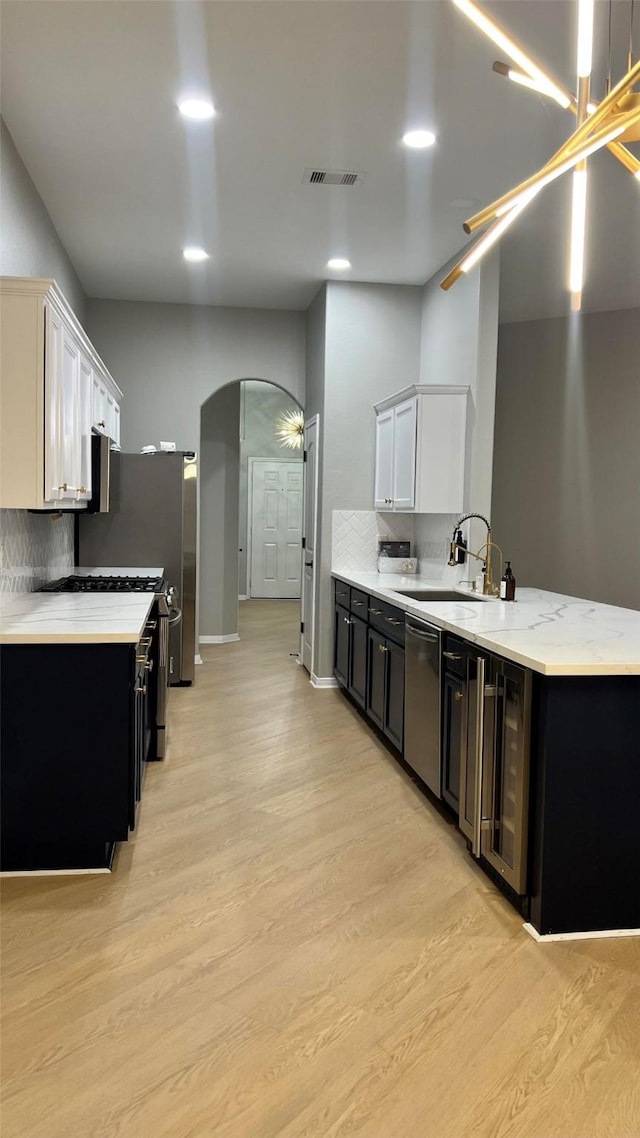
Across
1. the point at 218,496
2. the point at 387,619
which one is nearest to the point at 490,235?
the point at 387,619

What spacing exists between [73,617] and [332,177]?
8.50 feet

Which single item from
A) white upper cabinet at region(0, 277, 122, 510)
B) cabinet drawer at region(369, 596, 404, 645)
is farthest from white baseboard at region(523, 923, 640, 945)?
white upper cabinet at region(0, 277, 122, 510)

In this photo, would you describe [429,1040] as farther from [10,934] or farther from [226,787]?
[226,787]

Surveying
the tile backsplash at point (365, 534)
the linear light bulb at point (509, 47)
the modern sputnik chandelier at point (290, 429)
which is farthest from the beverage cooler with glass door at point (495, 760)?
the modern sputnik chandelier at point (290, 429)

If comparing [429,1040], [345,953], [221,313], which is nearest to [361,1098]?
[429,1040]

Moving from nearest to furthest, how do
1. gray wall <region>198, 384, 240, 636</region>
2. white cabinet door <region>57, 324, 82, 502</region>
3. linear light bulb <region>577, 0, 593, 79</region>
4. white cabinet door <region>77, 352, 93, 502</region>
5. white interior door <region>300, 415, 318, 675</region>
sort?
linear light bulb <region>577, 0, 593, 79</region>
white cabinet door <region>57, 324, 82, 502</region>
white cabinet door <region>77, 352, 93, 502</region>
white interior door <region>300, 415, 318, 675</region>
gray wall <region>198, 384, 240, 636</region>

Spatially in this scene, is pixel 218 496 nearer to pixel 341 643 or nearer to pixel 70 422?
pixel 341 643

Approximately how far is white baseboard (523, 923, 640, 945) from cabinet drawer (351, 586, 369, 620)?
105 inches

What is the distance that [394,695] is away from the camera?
4.46m

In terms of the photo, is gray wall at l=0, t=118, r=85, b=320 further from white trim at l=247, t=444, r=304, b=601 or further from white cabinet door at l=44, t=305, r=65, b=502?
white trim at l=247, t=444, r=304, b=601

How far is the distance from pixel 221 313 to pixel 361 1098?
6237 mm

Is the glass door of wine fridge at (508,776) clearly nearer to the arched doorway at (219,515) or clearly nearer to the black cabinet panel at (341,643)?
the black cabinet panel at (341,643)

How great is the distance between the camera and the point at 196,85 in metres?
3.41

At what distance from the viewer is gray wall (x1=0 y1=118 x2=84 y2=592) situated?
377 cm
